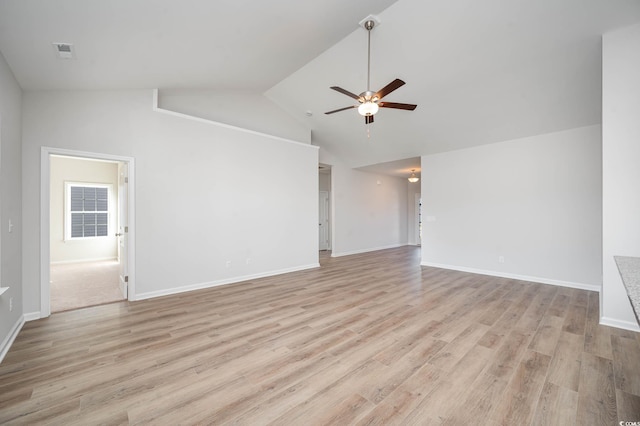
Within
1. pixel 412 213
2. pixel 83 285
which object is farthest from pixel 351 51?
pixel 412 213

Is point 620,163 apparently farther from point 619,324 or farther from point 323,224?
point 323,224

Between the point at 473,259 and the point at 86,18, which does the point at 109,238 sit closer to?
the point at 86,18

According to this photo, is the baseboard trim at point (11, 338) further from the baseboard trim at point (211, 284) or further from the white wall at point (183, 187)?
the baseboard trim at point (211, 284)

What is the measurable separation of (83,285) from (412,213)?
9927 millimetres

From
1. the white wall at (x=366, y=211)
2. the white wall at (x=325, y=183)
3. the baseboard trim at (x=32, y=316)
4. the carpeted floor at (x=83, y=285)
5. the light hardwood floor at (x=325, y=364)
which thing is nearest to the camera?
the light hardwood floor at (x=325, y=364)

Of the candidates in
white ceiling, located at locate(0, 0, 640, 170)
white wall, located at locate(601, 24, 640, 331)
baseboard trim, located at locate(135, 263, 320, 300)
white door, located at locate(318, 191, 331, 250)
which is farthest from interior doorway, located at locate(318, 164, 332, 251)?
white wall, located at locate(601, 24, 640, 331)

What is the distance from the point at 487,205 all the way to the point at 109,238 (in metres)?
10.0

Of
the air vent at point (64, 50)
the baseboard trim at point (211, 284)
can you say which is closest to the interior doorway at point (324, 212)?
the baseboard trim at point (211, 284)

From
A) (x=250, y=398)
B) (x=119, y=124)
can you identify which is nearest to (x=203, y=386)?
(x=250, y=398)

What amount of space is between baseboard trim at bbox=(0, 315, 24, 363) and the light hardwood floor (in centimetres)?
5

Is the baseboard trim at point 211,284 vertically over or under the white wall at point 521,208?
under

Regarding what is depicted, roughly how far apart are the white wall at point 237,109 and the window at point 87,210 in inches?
200

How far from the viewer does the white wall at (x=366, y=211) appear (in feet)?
26.1

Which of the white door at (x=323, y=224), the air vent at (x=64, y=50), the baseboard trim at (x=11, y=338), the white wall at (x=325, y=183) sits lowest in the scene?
the baseboard trim at (x=11, y=338)
